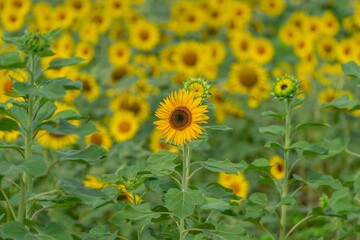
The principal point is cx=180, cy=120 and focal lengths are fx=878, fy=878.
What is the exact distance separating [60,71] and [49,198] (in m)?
2.77

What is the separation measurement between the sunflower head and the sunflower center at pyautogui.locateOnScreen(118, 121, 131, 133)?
1.94 metres

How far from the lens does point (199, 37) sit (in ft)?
19.4

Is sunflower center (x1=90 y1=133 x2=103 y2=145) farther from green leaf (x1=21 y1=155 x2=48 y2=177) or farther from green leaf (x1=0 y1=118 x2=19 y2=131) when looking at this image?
green leaf (x1=21 y1=155 x2=48 y2=177)

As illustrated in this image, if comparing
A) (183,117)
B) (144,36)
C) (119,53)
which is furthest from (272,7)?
(183,117)

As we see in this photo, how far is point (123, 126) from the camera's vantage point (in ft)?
15.0

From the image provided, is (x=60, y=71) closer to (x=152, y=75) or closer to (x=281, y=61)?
(x=152, y=75)

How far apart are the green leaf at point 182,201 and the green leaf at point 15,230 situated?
0.37 metres

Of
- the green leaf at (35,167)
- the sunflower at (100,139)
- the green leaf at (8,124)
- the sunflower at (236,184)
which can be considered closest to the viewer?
the green leaf at (35,167)

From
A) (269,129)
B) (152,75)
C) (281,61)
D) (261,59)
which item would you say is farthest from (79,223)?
(281,61)

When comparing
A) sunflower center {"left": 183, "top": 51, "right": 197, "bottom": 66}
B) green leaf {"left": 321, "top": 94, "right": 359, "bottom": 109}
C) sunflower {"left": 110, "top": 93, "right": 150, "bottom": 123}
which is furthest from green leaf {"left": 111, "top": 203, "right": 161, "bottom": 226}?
sunflower center {"left": 183, "top": 51, "right": 197, "bottom": 66}

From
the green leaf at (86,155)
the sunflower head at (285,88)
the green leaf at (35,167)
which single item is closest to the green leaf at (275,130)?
the sunflower head at (285,88)

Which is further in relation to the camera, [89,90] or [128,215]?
[89,90]

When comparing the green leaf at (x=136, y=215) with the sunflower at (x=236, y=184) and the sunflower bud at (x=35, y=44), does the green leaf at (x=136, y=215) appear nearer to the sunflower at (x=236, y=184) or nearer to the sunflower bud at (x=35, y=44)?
the sunflower bud at (x=35, y=44)

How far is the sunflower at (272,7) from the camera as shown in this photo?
6.51 metres
